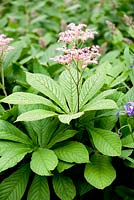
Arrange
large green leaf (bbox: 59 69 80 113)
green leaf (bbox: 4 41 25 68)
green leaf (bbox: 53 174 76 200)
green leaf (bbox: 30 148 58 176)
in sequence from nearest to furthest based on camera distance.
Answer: green leaf (bbox: 30 148 58 176), green leaf (bbox: 53 174 76 200), large green leaf (bbox: 59 69 80 113), green leaf (bbox: 4 41 25 68)

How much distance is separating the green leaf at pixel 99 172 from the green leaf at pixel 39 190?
0.20m

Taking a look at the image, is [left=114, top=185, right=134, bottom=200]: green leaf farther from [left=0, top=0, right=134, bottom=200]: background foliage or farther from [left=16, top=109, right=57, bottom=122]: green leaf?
[left=16, top=109, right=57, bottom=122]: green leaf

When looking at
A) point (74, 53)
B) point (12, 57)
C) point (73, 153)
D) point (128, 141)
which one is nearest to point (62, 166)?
point (73, 153)

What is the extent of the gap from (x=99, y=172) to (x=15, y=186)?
1.30 ft

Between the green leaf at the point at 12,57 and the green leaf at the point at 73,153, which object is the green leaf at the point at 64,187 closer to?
the green leaf at the point at 73,153

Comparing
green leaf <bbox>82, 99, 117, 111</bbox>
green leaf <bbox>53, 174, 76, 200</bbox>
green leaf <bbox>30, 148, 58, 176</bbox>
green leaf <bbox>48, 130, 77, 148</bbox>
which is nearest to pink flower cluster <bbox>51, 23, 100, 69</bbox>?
green leaf <bbox>82, 99, 117, 111</bbox>

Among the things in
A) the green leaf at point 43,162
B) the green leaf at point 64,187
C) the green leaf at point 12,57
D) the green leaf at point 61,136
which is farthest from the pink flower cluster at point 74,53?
the green leaf at point 12,57

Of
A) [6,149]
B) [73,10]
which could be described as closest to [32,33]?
[73,10]

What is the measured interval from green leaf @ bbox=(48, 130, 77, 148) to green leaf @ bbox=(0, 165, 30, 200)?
0.18m

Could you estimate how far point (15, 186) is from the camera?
171 centimetres

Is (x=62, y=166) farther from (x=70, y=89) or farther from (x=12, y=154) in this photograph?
(x=70, y=89)

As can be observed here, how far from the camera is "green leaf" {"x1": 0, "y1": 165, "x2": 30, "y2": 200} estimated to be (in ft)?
5.55

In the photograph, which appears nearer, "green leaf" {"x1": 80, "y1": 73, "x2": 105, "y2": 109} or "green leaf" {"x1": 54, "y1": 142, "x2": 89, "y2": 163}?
"green leaf" {"x1": 54, "y1": 142, "x2": 89, "y2": 163}

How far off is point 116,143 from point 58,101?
35 centimetres
